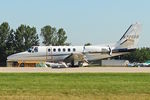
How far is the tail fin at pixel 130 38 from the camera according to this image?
186 feet

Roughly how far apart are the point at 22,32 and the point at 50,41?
11545 millimetres

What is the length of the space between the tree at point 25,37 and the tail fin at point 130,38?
148 feet

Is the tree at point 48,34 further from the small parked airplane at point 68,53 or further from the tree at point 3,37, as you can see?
the small parked airplane at point 68,53

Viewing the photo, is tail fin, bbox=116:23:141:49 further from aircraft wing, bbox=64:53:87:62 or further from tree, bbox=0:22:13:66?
tree, bbox=0:22:13:66

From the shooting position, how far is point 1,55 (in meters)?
93.2

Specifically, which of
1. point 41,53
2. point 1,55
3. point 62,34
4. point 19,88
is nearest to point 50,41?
point 62,34

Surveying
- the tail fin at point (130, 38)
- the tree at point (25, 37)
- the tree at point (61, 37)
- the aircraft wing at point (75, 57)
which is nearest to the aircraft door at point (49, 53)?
the aircraft wing at point (75, 57)

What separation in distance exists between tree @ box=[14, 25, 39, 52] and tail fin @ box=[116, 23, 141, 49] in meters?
45.2

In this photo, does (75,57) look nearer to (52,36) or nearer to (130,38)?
(130,38)

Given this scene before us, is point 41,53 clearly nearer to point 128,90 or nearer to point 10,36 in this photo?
point 128,90

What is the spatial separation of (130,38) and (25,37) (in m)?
51.3

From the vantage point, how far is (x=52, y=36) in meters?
118

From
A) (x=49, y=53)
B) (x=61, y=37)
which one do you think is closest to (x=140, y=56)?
(x=61, y=37)

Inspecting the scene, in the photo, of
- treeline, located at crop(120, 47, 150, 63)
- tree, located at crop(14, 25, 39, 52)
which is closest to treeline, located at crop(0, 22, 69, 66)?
tree, located at crop(14, 25, 39, 52)
